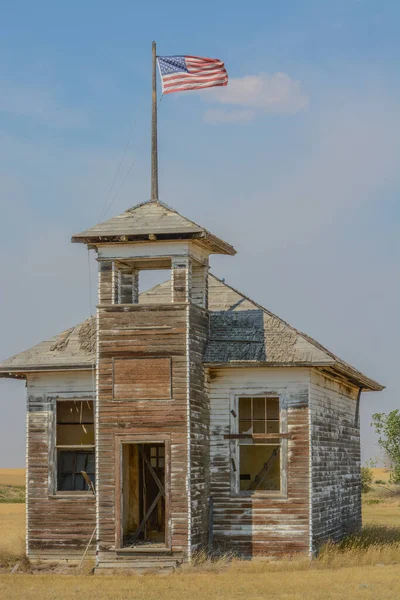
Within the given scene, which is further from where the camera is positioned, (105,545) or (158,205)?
(158,205)

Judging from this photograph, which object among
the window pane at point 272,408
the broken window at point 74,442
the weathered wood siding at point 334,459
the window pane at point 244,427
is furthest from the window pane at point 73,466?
the weathered wood siding at point 334,459

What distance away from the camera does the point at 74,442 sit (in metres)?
25.7

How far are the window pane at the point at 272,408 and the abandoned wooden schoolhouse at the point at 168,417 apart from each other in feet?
0.28

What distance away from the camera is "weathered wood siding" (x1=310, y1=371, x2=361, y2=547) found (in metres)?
24.1

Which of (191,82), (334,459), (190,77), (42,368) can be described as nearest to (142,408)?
(42,368)

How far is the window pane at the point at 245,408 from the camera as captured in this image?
2659 centimetres

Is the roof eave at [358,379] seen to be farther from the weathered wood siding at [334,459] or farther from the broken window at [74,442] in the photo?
the broken window at [74,442]

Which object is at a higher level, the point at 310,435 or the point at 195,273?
the point at 195,273

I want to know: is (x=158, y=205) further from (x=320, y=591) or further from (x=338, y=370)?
(x=320, y=591)

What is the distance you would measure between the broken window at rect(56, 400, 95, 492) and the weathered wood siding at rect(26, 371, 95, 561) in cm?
45

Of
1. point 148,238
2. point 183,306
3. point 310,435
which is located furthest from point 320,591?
point 148,238

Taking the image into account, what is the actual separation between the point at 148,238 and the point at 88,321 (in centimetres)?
411

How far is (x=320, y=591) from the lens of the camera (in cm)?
1917

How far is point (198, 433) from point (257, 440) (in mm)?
1491
